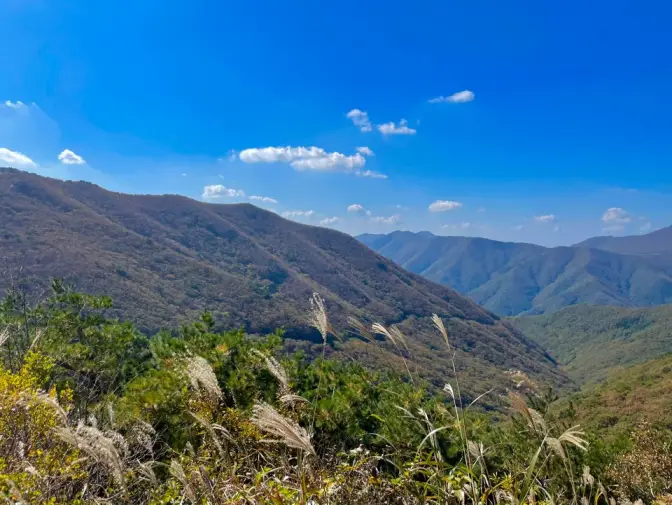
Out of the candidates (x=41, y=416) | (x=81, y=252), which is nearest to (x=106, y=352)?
(x=41, y=416)

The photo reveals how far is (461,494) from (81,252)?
148 metres

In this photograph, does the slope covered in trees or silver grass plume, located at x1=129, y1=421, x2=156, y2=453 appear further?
silver grass plume, located at x1=129, y1=421, x2=156, y2=453

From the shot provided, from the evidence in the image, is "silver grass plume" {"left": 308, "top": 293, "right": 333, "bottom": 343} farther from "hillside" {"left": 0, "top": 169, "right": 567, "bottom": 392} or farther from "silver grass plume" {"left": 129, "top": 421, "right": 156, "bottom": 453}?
"hillside" {"left": 0, "top": 169, "right": 567, "bottom": 392}

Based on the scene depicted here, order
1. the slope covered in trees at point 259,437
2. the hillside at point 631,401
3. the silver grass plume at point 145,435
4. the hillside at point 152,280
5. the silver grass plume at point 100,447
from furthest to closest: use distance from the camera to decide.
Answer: the hillside at point 152,280 → the hillside at point 631,401 → the silver grass plume at point 145,435 → the slope covered in trees at point 259,437 → the silver grass plume at point 100,447

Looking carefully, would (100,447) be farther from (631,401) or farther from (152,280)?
(152,280)

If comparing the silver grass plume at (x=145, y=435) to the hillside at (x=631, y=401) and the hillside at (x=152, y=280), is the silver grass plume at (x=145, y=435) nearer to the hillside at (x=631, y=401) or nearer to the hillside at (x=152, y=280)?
the hillside at (x=631, y=401)

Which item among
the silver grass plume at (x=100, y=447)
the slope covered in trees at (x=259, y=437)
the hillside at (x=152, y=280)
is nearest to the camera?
the silver grass plume at (x=100, y=447)

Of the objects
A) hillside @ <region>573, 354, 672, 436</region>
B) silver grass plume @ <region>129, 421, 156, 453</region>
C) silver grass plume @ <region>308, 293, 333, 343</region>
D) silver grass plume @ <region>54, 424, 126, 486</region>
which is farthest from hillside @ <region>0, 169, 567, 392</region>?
silver grass plume @ <region>54, 424, 126, 486</region>

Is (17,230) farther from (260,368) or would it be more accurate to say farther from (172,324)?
(260,368)

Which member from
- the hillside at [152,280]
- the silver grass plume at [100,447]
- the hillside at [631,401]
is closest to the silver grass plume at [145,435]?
the silver grass plume at [100,447]

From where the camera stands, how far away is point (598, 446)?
40.0ft

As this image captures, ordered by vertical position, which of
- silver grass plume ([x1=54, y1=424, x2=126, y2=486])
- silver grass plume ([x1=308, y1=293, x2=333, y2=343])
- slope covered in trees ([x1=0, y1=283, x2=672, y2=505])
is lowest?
slope covered in trees ([x1=0, y1=283, x2=672, y2=505])

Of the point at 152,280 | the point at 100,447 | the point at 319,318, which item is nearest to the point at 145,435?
the point at 100,447

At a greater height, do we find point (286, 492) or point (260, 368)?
point (286, 492)
